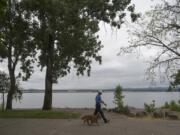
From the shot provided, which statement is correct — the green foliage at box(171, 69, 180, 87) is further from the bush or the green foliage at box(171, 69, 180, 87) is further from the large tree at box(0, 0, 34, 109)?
the large tree at box(0, 0, 34, 109)

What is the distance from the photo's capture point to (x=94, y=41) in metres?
35.2

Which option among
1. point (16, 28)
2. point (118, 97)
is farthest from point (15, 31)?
point (118, 97)

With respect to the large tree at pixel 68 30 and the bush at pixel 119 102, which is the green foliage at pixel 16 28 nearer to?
the large tree at pixel 68 30

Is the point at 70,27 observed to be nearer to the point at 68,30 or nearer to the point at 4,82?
the point at 68,30

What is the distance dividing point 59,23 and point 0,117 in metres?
7.80

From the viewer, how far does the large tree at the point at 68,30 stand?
29.0 metres

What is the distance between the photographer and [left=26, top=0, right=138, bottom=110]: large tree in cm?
2897

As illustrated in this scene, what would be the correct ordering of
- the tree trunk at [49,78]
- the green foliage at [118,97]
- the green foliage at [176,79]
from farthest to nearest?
the tree trunk at [49,78] → the green foliage at [118,97] → the green foliage at [176,79]

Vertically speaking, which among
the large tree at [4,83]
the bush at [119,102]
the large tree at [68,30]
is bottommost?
the bush at [119,102]

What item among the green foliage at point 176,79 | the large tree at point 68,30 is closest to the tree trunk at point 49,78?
the large tree at point 68,30

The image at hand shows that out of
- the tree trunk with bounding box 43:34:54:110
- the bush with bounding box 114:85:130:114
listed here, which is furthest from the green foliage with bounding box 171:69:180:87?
the tree trunk with bounding box 43:34:54:110

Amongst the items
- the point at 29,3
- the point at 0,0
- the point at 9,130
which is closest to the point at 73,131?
the point at 9,130

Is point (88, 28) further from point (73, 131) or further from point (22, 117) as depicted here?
point (73, 131)

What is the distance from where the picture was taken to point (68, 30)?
1192 inches
